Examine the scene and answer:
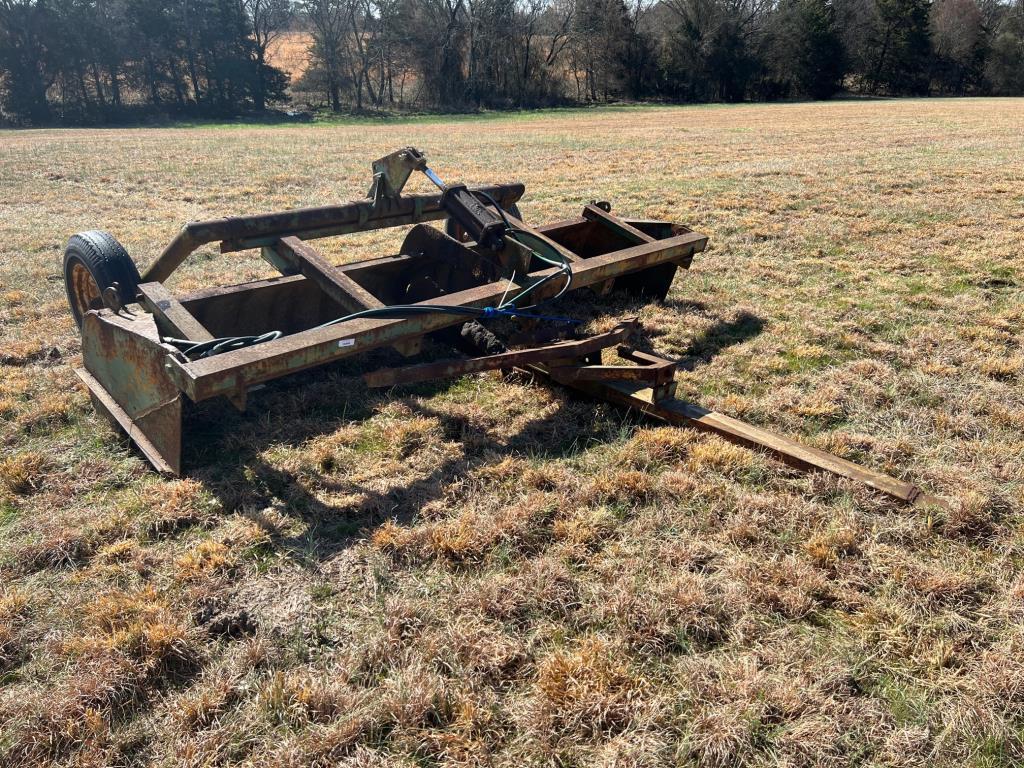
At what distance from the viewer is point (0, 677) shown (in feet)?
7.51

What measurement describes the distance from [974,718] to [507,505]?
181 centimetres

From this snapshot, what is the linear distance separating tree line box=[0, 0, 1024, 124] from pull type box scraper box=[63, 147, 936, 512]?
40.2 meters

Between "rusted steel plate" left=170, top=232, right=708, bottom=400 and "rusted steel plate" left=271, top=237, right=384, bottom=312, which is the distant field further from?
"rusted steel plate" left=170, top=232, right=708, bottom=400

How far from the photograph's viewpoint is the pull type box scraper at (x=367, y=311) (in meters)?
3.25

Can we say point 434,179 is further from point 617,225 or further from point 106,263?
point 106,263

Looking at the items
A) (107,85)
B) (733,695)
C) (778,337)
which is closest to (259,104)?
(107,85)

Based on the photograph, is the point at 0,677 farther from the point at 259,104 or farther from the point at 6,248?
the point at 259,104

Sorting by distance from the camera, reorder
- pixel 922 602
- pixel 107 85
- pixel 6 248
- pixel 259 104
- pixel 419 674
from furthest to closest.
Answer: pixel 259 104 → pixel 107 85 → pixel 6 248 → pixel 922 602 → pixel 419 674

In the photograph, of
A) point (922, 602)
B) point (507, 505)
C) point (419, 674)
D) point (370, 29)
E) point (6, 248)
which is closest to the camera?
point (419, 674)

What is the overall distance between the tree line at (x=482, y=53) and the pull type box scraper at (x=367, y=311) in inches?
1584

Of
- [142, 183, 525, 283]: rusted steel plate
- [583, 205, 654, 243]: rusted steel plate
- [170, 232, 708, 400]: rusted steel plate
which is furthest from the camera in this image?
[583, 205, 654, 243]: rusted steel plate

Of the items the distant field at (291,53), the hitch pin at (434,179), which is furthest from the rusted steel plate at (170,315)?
the distant field at (291,53)

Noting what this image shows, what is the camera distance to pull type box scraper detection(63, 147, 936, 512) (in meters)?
3.25

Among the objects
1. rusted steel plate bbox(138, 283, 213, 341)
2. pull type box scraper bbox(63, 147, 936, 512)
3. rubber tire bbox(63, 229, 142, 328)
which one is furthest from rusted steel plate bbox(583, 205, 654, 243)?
rubber tire bbox(63, 229, 142, 328)
